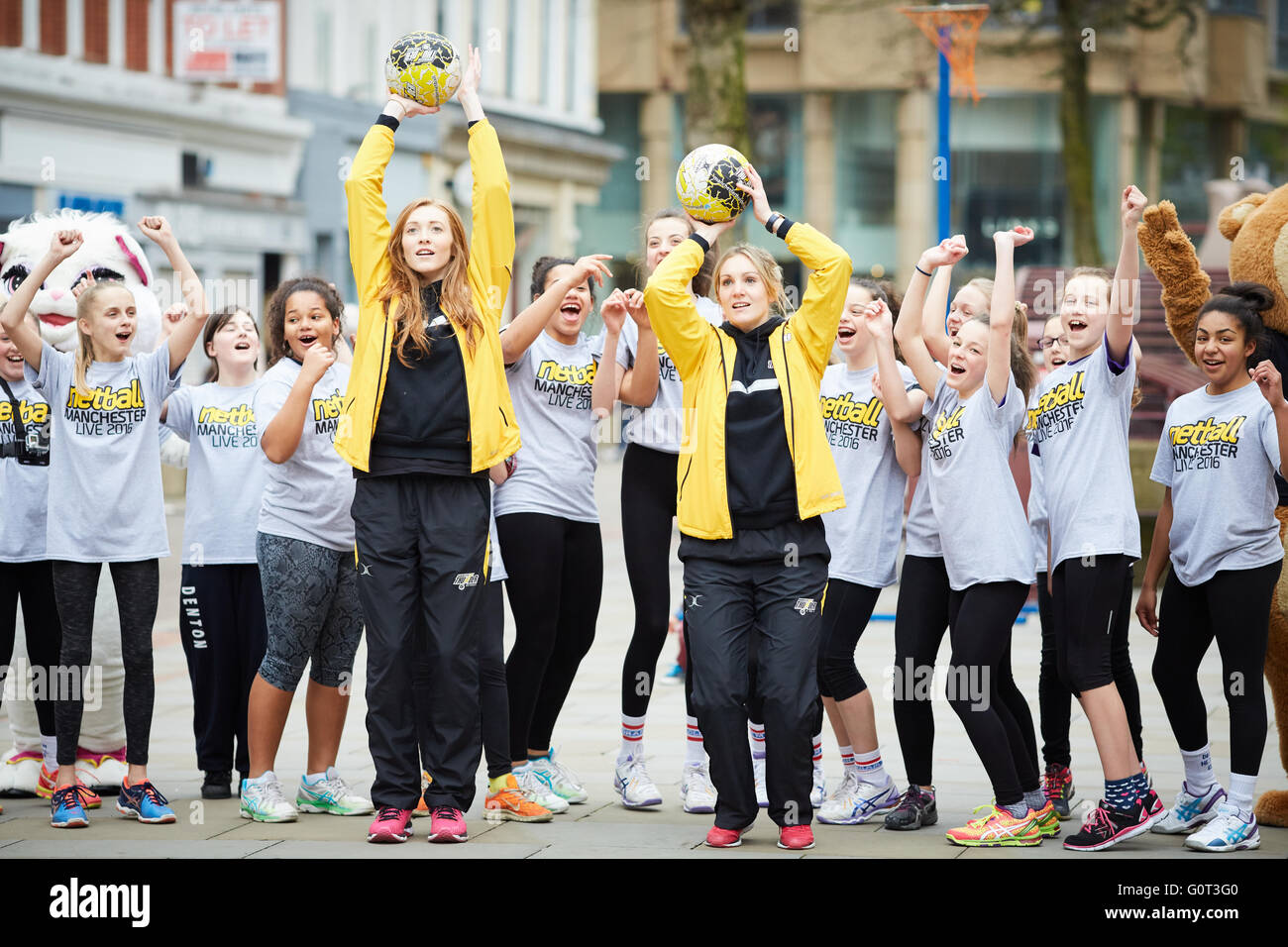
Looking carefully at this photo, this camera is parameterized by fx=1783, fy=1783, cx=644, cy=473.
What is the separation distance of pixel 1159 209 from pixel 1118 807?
2.01m

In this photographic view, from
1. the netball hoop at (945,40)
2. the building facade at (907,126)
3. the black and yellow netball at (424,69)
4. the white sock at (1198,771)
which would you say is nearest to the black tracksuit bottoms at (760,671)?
the white sock at (1198,771)

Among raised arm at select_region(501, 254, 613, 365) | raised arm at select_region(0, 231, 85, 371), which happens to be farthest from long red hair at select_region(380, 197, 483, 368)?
raised arm at select_region(0, 231, 85, 371)

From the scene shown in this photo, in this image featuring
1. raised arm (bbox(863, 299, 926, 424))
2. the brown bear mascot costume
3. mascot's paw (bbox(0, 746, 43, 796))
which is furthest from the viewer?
mascot's paw (bbox(0, 746, 43, 796))

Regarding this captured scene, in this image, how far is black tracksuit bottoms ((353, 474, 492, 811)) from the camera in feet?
18.8

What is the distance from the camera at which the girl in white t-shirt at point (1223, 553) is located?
5758 mm

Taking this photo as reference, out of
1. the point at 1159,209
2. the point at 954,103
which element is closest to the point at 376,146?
the point at 1159,209

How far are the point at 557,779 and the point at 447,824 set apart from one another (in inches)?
34.9

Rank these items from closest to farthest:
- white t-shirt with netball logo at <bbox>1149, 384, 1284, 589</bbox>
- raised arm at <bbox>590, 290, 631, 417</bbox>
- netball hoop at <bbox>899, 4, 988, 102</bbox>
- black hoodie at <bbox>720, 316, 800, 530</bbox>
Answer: black hoodie at <bbox>720, 316, 800, 530</bbox>, white t-shirt with netball logo at <bbox>1149, 384, 1284, 589</bbox>, raised arm at <bbox>590, 290, 631, 417</bbox>, netball hoop at <bbox>899, 4, 988, 102</bbox>

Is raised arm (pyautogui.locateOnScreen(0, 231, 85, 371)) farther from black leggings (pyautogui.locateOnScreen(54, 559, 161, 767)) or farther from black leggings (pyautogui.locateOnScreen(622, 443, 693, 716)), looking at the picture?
black leggings (pyautogui.locateOnScreen(622, 443, 693, 716))

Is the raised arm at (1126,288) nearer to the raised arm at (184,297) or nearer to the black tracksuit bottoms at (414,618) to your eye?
the black tracksuit bottoms at (414,618)

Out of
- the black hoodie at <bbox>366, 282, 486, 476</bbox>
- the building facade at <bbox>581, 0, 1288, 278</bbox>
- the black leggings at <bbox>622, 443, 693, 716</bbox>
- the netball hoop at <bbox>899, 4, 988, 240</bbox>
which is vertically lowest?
the black leggings at <bbox>622, 443, 693, 716</bbox>

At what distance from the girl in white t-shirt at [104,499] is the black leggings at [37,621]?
29 centimetres

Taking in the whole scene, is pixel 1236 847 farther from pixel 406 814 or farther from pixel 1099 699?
pixel 406 814

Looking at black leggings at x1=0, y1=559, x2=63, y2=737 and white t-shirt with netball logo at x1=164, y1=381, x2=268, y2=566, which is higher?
white t-shirt with netball logo at x1=164, y1=381, x2=268, y2=566
